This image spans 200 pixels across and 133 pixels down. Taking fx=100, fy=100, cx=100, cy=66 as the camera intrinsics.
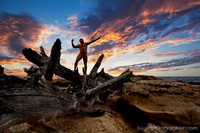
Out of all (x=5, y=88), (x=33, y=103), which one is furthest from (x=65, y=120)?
(x=5, y=88)

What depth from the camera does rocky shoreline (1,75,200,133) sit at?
2344mm

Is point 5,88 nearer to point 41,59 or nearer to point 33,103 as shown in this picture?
point 33,103

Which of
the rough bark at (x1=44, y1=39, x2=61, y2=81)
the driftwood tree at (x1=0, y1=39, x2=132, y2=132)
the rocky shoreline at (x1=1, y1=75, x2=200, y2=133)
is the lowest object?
the rocky shoreline at (x1=1, y1=75, x2=200, y2=133)

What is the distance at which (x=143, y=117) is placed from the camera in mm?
3688

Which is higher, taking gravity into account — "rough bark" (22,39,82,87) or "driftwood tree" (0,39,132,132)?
"rough bark" (22,39,82,87)

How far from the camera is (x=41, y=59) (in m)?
3.88

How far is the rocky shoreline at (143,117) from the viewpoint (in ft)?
7.69

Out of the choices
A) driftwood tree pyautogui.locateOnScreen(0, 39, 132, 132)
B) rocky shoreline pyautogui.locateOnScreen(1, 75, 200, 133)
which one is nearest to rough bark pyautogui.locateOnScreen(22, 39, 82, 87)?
driftwood tree pyautogui.locateOnScreen(0, 39, 132, 132)

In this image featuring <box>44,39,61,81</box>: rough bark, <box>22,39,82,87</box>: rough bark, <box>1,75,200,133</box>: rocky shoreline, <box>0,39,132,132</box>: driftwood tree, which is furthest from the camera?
<box>22,39,82,87</box>: rough bark

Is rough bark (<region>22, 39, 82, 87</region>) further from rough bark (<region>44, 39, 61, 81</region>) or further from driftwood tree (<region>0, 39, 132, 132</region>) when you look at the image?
rough bark (<region>44, 39, 61, 81</region>)

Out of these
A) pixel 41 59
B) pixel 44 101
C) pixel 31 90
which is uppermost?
pixel 41 59

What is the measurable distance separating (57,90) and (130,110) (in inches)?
121

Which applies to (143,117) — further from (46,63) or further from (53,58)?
(46,63)

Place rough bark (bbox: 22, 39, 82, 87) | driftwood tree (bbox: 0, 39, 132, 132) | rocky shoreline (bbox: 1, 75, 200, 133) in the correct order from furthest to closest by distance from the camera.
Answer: rough bark (bbox: 22, 39, 82, 87), rocky shoreline (bbox: 1, 75, 200, 133), driftwood tree (bbox: 0, 39, 132, 132)
